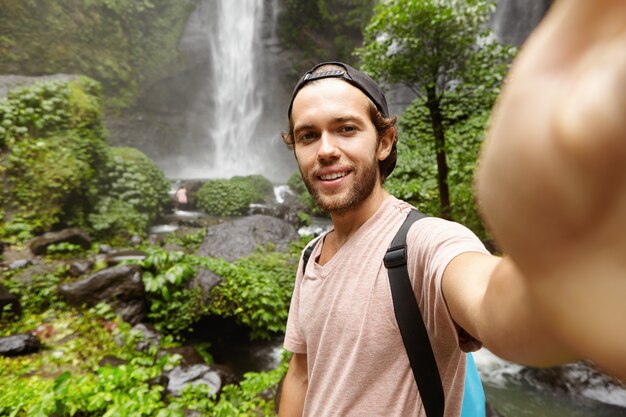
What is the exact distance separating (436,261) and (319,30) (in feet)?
80.3

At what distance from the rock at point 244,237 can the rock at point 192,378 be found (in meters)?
4.19

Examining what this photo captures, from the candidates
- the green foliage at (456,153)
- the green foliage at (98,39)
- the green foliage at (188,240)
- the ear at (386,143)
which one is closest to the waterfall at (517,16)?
the green foliage at (456,153)

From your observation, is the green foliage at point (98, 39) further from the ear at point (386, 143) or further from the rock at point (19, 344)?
the ear at point (386, 143)

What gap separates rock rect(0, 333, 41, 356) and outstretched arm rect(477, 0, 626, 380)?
18.8ft

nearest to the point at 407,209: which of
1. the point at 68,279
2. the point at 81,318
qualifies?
the point at 81,318

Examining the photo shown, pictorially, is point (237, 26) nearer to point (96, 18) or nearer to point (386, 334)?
point (96, 18)

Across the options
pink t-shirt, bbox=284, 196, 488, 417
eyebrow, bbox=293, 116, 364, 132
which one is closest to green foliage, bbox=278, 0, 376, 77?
eyebrow, bbox=293, 116, 364, 132

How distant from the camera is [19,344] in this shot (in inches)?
166

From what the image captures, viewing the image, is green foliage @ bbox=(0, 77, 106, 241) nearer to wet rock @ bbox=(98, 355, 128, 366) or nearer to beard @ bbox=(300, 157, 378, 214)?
wet rock @ bbox=(98, 355, 128, 366)

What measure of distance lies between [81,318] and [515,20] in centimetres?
1664

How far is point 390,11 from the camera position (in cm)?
489

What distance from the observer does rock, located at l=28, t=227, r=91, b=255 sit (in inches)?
271

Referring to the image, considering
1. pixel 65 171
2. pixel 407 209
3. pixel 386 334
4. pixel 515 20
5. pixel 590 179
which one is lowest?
pixel 65 171

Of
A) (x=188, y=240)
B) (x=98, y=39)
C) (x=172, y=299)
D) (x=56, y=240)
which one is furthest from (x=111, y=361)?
(x=98, y=39)
